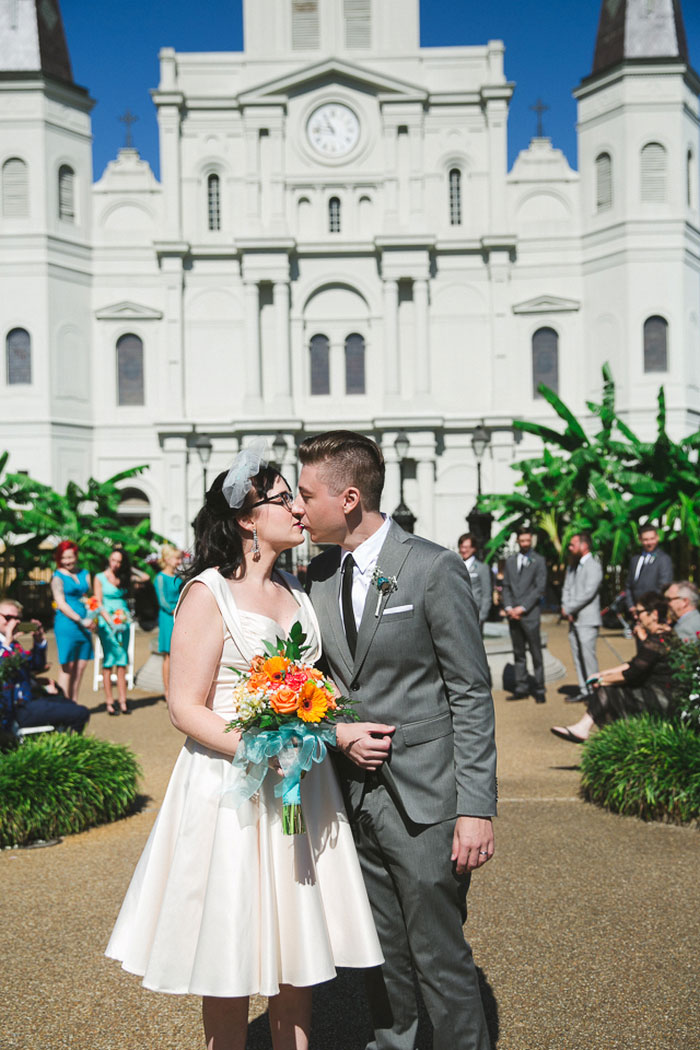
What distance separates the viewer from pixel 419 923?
10.7 ft

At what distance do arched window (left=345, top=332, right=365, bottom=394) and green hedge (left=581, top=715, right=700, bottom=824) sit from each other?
2886 cm

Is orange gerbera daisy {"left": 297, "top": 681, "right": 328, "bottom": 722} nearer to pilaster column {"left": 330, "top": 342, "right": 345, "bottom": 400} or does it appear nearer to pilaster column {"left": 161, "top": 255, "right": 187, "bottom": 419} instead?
pilaster column {"left": 161, "top": 255, "right": 187, "bottom": 419}

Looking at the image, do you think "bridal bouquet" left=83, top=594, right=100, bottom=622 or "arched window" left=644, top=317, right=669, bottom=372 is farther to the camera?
"arched window" left=644, top=317, right=669, bottom=372

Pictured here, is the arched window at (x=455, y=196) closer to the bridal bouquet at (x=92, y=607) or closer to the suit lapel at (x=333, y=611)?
the bridal bouquet at (x=92, y=607)

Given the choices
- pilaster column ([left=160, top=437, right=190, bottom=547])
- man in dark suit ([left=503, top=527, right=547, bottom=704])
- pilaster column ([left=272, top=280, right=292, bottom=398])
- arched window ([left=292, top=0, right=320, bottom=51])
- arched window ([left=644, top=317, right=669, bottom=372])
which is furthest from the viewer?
arched window ([left=292, top=0, right=320, bottom=51])

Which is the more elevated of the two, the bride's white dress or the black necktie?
the black necktie

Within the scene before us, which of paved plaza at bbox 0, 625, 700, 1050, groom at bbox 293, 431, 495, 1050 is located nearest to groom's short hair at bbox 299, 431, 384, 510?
groom at bbox 293, 431, 495, 1050

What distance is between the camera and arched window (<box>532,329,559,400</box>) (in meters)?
34.9

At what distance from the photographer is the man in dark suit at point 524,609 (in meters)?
Answer: 11.6

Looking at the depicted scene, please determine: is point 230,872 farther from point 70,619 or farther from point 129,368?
point 129,368

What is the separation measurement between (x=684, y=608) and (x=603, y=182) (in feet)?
95.1

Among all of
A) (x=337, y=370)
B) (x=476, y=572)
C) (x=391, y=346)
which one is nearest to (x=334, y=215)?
(x=391, y=346)

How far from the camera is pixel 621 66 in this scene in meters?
32.4

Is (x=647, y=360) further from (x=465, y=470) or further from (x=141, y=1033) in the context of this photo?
(x=141, y=1033)
